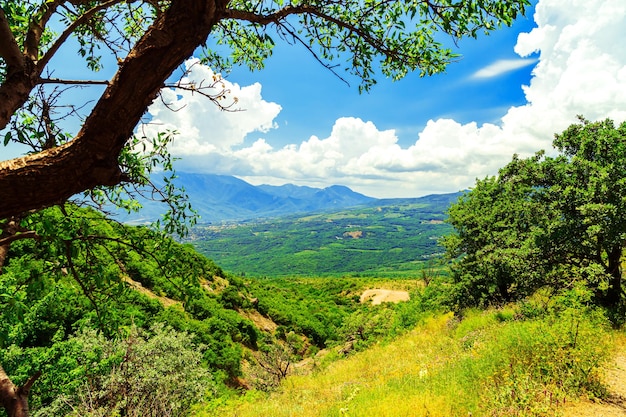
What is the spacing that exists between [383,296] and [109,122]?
55.5 meters

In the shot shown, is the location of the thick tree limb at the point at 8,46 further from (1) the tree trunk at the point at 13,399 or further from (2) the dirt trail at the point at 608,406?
(2) the dirt trail at the point at 608,406

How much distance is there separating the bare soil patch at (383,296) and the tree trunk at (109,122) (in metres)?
52.4

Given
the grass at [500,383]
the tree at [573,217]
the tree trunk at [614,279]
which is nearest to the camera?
the grass at [500,383]

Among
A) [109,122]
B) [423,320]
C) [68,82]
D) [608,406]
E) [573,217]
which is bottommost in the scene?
[423,320]

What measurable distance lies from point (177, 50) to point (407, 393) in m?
8.49

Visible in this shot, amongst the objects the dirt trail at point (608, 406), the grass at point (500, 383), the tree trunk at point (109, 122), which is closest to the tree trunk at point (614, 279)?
the grass at point (500, 383)

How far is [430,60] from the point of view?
4.65 m

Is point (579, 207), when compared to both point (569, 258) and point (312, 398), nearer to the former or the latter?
point (569, 258)

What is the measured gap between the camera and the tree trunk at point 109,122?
2.37 meters

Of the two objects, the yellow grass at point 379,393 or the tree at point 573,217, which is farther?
the tree at point 573,217

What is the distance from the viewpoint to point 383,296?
53.8m

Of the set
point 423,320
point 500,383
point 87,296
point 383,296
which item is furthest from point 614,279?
point 383,296

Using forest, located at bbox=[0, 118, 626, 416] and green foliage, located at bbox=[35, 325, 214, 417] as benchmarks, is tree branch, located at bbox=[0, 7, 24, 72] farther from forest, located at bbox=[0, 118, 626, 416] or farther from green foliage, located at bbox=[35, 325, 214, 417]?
green foliage, located at bbox=[35, 325, 214, 417]

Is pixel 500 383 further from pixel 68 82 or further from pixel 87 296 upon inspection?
pixel 68 82
